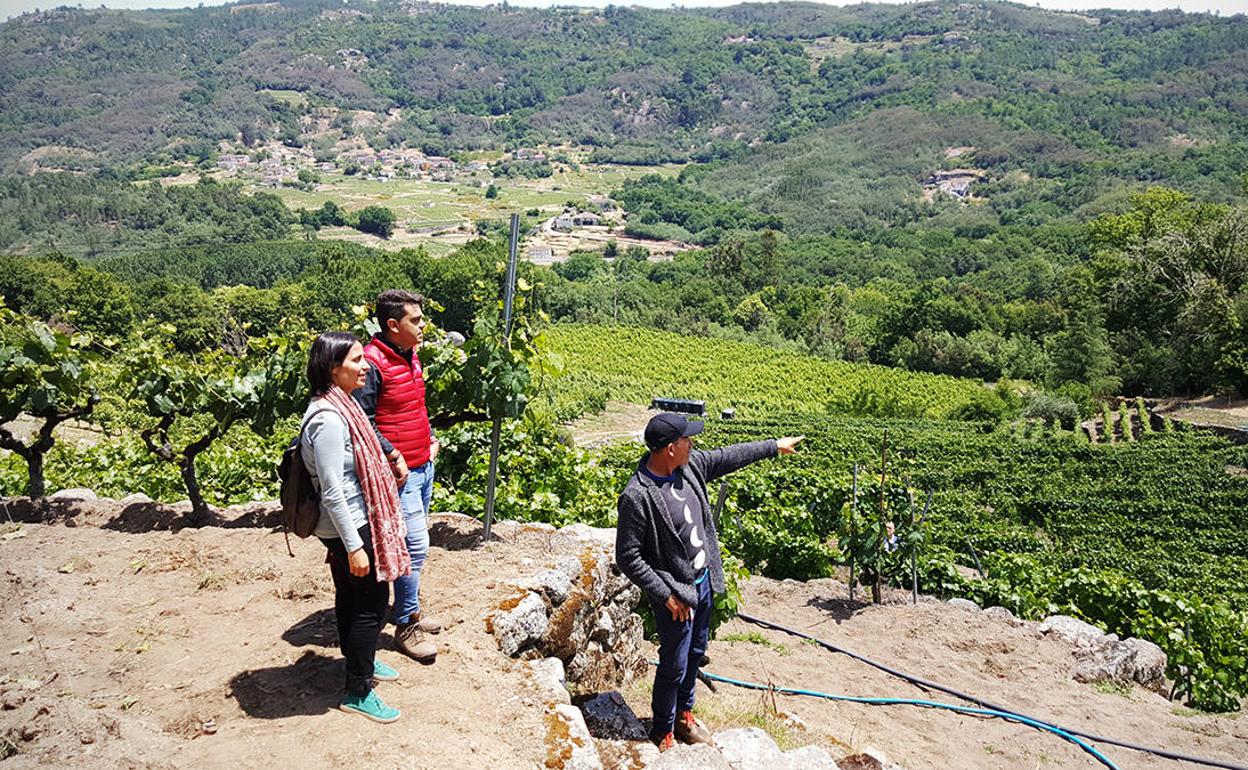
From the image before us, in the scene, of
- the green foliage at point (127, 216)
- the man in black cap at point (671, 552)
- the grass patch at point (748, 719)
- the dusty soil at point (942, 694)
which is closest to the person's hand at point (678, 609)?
the man in black cap at point (671, 552)

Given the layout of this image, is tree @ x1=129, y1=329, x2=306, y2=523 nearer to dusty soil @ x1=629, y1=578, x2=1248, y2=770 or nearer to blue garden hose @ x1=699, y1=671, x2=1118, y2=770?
dusty soil @ x1=629, y1=578, x2=1248, y2=770

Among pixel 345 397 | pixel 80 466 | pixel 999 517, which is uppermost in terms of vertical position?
pixel 345 397

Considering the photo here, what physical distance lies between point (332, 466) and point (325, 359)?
48cm

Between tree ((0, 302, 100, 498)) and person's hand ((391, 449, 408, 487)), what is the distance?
12.6 feet

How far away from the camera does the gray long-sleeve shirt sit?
348cm

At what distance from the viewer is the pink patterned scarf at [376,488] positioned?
11.9 ft

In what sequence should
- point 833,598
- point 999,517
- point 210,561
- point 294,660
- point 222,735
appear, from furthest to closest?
1. point 999,517
2. point 833,598
3. point 210,561
4. point 294,660
5. point 222,735

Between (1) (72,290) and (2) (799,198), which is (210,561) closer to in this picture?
(1) (72,290)

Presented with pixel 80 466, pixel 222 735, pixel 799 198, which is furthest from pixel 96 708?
pixel 799 198

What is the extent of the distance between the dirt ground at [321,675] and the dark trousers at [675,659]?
61cm

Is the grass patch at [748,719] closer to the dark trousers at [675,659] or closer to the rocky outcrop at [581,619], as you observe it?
the dark trousers at [675,659]

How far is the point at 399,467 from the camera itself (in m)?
4.17

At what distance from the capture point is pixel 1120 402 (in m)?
36.6

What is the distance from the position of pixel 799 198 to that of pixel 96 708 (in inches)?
6667
